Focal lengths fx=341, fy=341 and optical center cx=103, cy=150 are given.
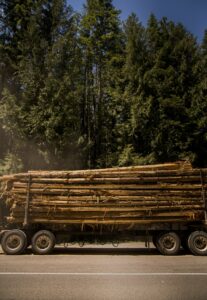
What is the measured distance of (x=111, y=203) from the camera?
1334cm

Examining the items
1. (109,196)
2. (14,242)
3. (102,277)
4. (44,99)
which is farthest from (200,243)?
(44,99)

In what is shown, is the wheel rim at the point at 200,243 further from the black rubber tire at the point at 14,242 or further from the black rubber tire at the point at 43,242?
the black rubber tire at the point at 14,242

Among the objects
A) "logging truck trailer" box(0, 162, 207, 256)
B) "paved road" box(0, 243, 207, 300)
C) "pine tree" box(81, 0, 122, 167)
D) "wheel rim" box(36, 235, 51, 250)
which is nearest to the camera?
"paved road" box(0, 243, 207, 300)

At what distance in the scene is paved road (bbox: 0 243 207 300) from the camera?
6723 millimetres

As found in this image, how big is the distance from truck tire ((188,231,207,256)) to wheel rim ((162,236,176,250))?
579 mm

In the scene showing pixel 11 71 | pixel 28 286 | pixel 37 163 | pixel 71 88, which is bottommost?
pixel 28 286

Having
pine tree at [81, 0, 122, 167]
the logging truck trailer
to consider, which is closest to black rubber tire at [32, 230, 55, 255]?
the logging truck trailer

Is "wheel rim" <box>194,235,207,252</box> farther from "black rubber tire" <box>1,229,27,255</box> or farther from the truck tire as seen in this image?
"black rubber tire" <box>1,229,27,255</box>

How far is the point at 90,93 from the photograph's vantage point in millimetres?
27688

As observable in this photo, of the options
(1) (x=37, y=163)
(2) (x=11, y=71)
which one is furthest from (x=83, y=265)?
Result: (2) (x=11, y=71)

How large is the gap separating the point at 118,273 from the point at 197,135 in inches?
617

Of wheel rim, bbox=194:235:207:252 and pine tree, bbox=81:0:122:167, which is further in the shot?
pine tree, bbox=81:0:122:167

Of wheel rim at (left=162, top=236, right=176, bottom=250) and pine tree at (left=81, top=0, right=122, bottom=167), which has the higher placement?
pine tree at (left=81, top=0, right=122, bottom=167)

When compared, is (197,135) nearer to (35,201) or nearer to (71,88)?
(71,88)
